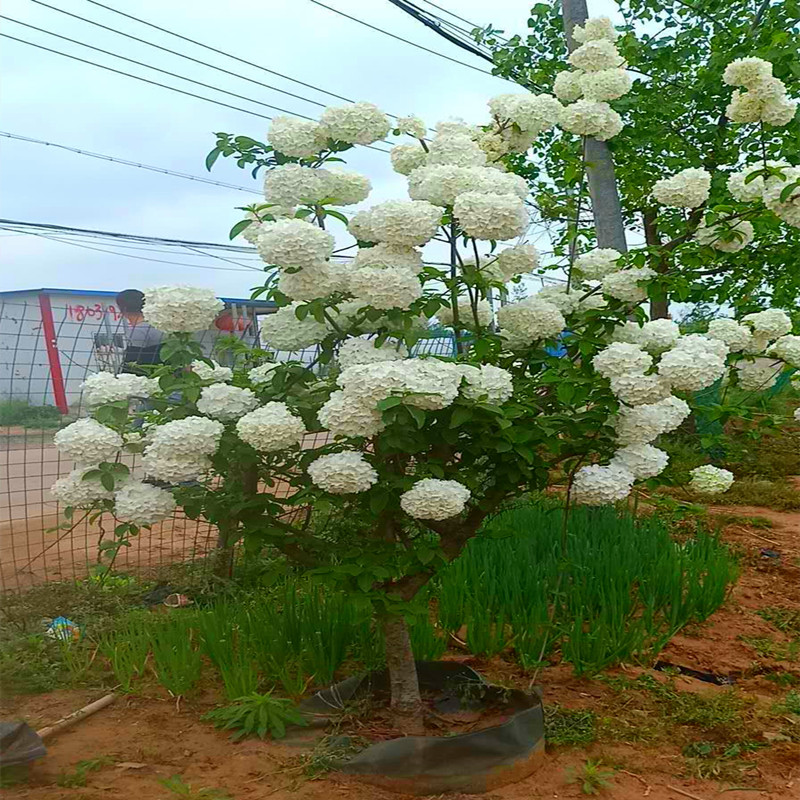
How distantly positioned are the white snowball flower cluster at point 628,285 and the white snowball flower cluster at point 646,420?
1.14 ft

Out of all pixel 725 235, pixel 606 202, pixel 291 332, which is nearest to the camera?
pixel 291 332

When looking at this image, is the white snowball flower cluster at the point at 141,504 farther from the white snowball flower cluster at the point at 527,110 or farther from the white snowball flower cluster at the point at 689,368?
the white snowball flower cluster at the point at 527,110

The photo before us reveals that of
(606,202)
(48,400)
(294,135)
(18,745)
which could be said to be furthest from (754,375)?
(48,400)

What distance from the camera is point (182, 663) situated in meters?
2.91

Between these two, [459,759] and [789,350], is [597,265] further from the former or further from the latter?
[459,759]

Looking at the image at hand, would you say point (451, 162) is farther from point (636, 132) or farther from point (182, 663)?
point (636, 132)

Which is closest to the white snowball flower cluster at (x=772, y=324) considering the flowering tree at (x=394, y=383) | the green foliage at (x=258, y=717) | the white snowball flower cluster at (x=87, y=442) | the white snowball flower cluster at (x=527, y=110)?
the flowering tree at (x=394, y=383)

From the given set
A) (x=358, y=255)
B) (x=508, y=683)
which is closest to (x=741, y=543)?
(x=508, y=683)

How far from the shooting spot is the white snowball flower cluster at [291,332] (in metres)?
2.45

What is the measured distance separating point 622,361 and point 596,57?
132 centimetres

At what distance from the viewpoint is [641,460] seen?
8.56 ft

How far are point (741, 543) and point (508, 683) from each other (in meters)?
2.72

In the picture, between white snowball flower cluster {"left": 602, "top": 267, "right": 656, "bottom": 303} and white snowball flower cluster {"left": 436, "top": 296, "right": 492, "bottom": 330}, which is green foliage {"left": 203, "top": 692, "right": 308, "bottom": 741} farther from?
white snowball flower cluster {"left": 602, "top": 267, "right": 656, "bottom": 303}

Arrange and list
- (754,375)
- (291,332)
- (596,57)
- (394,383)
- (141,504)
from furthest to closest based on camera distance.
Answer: (754,375), (596,57), (291,332), (141,504), (394,383)
